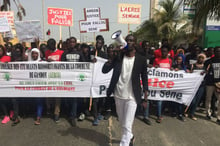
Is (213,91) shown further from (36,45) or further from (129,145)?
(36,45)

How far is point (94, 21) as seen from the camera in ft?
19.0

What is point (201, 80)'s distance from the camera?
4664mm

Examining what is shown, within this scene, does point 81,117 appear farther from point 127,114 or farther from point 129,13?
point 129,13

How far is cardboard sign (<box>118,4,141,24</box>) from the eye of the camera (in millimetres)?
A: 7203

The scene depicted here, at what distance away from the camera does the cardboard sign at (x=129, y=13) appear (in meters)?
7.20

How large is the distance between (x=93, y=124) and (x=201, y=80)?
2.78 m

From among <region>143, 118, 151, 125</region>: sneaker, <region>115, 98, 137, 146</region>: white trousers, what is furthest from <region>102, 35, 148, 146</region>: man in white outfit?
<region>143, 118, 151, 125</region>: sneaker

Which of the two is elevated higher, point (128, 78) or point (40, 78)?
point (128, 78)

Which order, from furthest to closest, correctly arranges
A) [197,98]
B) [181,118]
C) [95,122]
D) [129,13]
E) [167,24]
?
[167,24], [129,13], [197,98], [181,118], [95,122]

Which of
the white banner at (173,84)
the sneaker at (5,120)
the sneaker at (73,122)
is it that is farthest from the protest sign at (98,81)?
the sneaker at (5,120)

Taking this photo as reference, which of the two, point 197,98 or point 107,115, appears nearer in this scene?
point 107,115

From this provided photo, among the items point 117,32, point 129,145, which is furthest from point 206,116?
point 117,32

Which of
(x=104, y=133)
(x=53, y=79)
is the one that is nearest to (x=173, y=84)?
(x=104, y=133)

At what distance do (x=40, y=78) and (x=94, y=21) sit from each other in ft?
7.95
